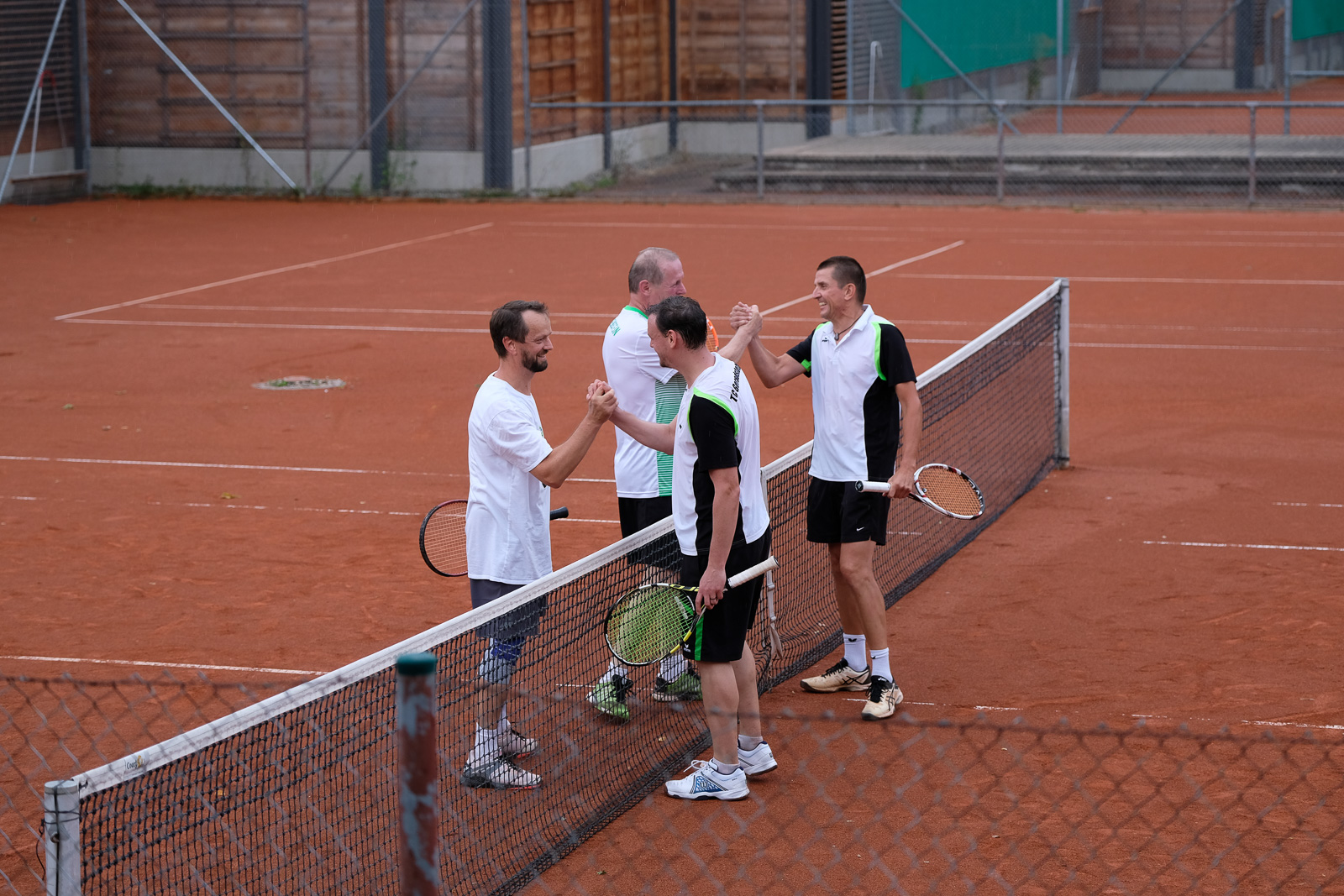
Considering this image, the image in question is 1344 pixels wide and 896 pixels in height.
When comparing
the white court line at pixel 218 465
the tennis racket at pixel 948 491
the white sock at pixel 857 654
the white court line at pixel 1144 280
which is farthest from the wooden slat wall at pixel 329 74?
the white sock at pixel 857 654

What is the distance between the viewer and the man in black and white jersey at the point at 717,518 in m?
5.91

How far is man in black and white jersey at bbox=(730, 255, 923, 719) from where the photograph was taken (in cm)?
702

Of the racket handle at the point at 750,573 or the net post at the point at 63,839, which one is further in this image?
the racket handle at the point at 750,573

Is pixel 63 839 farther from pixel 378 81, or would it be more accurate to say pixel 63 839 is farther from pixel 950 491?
pixel 378 81

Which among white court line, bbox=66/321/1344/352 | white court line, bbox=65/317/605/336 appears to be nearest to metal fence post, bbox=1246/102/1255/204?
white court line, bbox=66/321/1344/352

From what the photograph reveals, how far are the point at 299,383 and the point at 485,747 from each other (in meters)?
9.10

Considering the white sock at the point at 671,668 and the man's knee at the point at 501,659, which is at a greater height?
the man's knee at the point at 501,659

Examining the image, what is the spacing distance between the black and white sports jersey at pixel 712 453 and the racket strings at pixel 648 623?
221mm

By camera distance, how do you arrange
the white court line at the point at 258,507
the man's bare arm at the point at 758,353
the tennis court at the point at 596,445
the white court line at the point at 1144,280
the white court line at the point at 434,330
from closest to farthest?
the man's bare arm at the point at 758,353, the tennis court at the point at 596,445, the white court line at the point at 258,507, the white court line at the point at 434,330, the white court line at the point at 1144,280

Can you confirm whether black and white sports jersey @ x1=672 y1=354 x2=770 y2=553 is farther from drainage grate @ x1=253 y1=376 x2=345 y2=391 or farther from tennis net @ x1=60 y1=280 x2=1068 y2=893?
drainage grate @ x1=253 y1=376 x2=345 y2=391

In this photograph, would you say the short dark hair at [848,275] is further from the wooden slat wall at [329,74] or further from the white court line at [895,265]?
the wooden slat wall at [329,74]

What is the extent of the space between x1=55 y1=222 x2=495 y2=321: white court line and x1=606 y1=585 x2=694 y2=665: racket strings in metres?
13.9

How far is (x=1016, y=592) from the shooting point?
8.71 metres

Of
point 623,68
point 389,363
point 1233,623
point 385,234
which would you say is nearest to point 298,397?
point 389,363
